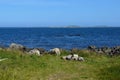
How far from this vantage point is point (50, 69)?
768 inches

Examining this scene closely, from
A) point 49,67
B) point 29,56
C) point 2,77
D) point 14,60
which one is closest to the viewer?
point 2,77

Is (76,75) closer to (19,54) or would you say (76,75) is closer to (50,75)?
(50,75)

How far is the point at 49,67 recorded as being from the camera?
66.1 feet

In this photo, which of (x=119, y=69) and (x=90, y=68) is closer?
(x=119, y=69)

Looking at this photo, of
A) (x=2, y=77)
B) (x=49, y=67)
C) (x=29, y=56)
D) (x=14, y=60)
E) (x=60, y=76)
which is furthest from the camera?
(x=29, y=56)

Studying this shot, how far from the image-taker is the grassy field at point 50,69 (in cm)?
1705

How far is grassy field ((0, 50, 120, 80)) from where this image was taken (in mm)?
17047

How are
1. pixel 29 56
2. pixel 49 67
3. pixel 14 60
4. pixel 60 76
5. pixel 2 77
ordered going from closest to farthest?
pixel 2 77, pixel 60 76, pixel 49 67, pixel 14 60, pixel 29 56

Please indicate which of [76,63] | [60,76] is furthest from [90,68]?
[60,76]

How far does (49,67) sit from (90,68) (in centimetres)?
240

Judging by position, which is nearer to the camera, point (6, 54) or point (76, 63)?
point (76, 63)

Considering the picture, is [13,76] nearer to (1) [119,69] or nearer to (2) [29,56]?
(1) [119,69]

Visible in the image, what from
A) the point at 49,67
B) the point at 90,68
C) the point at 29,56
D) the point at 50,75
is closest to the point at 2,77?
the point at 50,75

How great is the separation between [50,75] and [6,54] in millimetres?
7235
